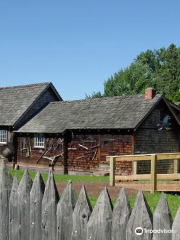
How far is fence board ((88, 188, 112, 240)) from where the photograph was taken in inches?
120

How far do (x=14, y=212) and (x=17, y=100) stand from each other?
32.0 meters

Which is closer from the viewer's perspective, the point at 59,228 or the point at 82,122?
the point at 59,228

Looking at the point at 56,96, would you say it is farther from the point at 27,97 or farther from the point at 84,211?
the point at 84,211

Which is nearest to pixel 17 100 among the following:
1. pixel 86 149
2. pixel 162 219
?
pixel 86 149

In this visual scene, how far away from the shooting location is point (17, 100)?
35.2m

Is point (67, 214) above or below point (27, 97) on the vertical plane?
below

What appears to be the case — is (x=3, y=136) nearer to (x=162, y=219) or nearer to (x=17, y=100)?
(x=17, y=100)

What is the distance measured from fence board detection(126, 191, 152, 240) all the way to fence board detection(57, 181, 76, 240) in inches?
23.3

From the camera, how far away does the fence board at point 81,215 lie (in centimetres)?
316

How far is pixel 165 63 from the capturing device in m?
79.2

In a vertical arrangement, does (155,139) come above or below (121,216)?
above

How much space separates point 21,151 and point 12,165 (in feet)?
4.22

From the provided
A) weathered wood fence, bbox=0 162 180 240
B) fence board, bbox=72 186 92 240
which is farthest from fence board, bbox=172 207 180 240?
fence board, bbox=72 186 92 240

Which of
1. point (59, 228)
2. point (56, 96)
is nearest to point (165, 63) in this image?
point (56, 96)
